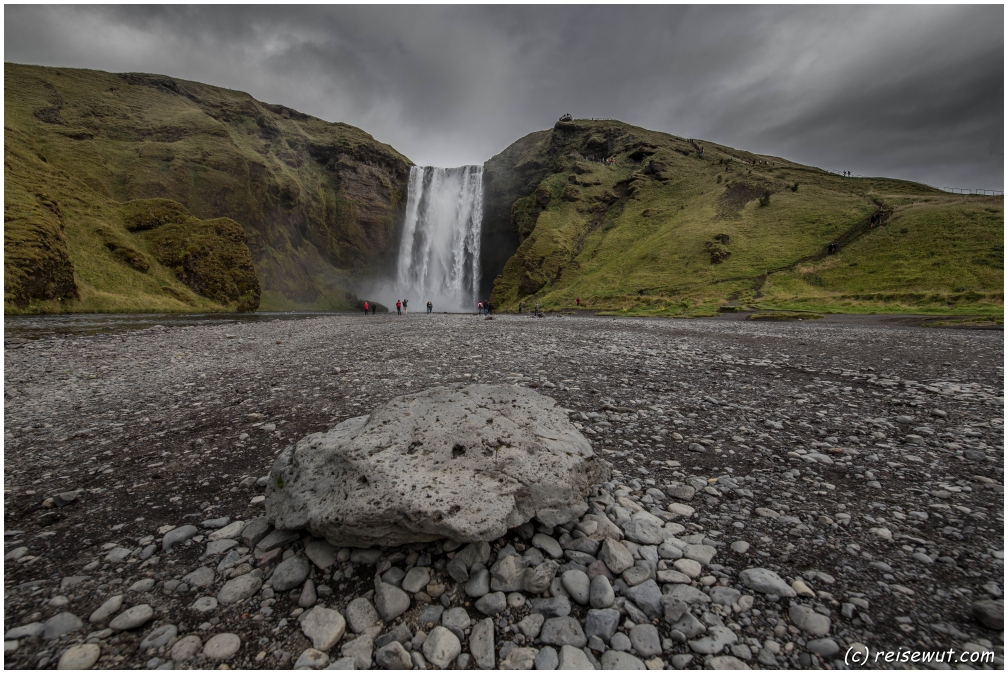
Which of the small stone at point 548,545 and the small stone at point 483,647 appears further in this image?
the small stone at point 548,545

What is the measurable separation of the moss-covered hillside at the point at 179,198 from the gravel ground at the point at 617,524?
128ft

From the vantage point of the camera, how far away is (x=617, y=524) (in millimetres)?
3385

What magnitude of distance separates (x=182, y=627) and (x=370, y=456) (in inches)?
57.5

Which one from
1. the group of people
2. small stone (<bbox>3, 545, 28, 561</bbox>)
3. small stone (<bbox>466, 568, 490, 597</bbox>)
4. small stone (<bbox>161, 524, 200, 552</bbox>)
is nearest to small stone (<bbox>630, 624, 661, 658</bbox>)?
small stone (<bbox>466, 568, 490, 597</bbox>)

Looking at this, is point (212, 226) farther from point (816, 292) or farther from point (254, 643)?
point (816, 292)

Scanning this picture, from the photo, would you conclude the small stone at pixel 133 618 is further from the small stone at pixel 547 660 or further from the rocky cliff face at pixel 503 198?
the rocky cliff face at pixel 503 198

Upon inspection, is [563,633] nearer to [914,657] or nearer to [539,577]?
[539,577]

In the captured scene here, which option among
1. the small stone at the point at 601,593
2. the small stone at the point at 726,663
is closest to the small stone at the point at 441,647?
the small stone at the point at 601,593

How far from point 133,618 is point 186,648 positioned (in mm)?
473

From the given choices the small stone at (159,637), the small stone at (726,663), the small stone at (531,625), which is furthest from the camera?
the small stone at (531,625)

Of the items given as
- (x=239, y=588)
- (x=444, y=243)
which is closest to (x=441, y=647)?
(x=239, y=588)

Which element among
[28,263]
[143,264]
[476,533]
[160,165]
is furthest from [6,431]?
[160,165]

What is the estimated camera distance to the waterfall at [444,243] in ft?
270

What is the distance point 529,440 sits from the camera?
3.73m
